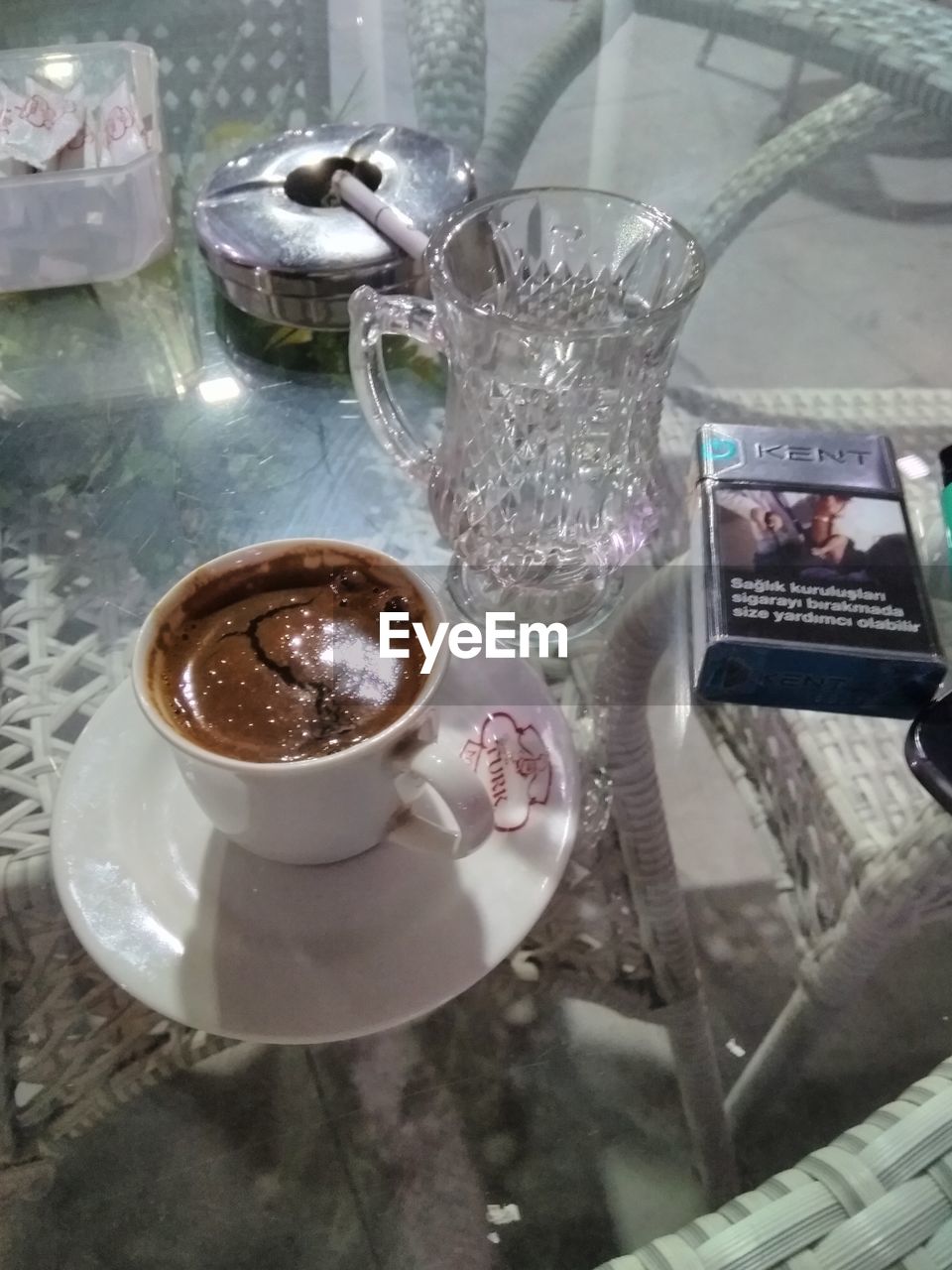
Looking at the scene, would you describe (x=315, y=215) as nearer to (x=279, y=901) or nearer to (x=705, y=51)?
(x=279, y=901)

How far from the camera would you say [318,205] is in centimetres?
66

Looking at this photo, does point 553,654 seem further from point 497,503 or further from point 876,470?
point 876,470

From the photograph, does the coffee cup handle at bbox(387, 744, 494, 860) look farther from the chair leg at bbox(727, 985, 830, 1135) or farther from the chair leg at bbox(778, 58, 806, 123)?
the chair leg at bbox(778, 58, 806, 123)

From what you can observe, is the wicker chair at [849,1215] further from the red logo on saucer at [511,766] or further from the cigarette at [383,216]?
the cigarette at [383,216]

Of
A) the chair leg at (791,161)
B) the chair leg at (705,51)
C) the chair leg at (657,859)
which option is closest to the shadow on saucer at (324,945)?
the chair leg at (657,859)

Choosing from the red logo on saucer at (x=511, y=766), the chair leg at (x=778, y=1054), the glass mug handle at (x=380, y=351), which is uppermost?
the glass mug handle at (x=380, y=351)

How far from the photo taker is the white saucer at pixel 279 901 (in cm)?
38

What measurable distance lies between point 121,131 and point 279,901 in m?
0.56

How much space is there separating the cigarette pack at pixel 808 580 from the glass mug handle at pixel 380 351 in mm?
158

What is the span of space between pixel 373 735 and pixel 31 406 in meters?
0.44

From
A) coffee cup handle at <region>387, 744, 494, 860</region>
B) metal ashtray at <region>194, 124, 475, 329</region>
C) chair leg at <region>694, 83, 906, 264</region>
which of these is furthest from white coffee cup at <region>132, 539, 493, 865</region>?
chair leg at <region>694, 83, 906, 264</region>

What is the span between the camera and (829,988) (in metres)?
0.47

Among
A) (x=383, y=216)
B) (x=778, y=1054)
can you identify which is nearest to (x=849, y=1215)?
(x=778, y=1054)

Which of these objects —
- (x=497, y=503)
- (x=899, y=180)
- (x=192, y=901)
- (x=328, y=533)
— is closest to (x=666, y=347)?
(x=497, y=503)
